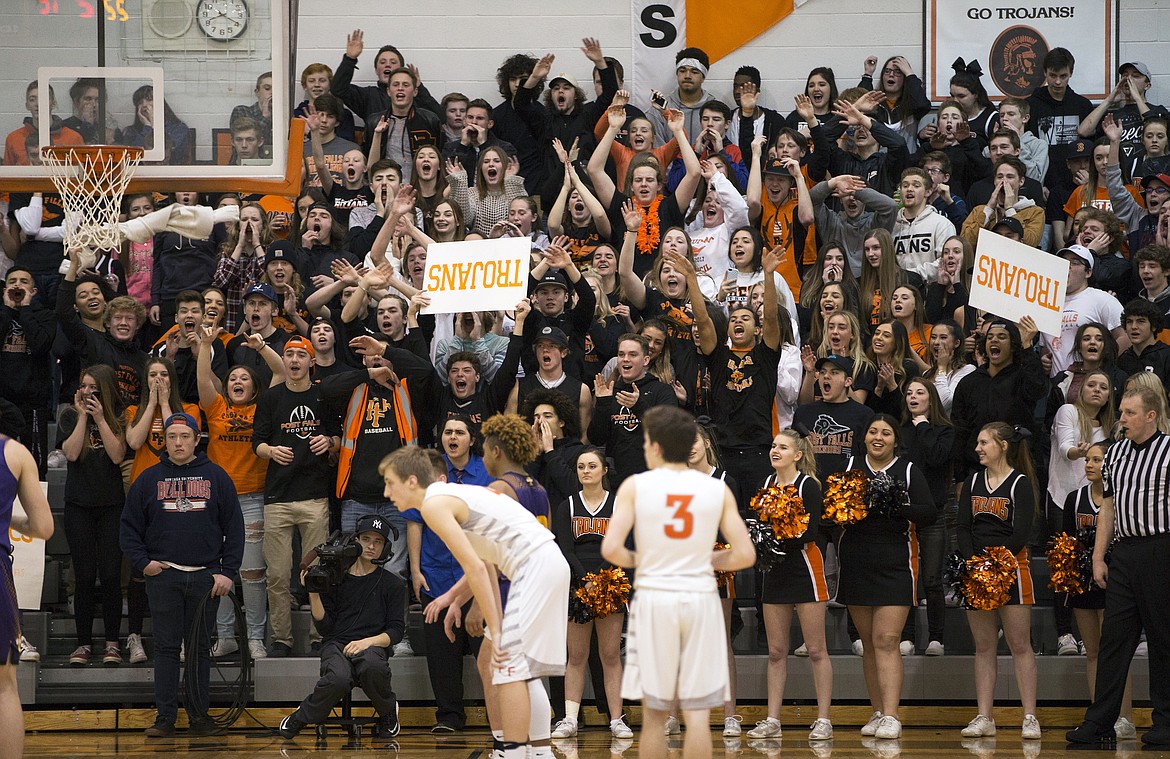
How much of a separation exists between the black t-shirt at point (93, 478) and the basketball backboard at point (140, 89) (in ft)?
5.99

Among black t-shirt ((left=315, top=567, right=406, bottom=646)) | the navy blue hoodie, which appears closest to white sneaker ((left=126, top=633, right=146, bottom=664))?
the navy blue hoodie

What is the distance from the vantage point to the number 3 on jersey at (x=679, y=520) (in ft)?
19.1

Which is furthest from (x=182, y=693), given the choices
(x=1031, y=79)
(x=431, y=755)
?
(x=1031, y=79)

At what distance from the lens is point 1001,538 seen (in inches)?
352

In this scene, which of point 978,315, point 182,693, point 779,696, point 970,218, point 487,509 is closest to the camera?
point 487,509

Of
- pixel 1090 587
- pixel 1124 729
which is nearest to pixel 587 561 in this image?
pixel 1090 587

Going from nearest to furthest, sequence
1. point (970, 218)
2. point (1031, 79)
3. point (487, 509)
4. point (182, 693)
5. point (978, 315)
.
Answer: point (487, 509)
point (182, 693)
point (978, 315)
point (970, 218)
point (1031, 79)

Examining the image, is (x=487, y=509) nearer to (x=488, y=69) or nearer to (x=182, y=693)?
(x=182, y=693)

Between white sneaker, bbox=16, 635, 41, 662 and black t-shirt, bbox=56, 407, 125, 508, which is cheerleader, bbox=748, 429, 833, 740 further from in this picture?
white sneaker, bbox=16, 635, 41, 662

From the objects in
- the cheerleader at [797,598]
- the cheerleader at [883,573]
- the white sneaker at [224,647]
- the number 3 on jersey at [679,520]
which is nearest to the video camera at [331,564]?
the white sneaker at [224,647]

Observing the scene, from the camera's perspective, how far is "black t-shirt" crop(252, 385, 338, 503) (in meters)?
9.70

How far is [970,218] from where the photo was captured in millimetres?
12156

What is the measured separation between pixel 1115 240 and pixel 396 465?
7.64m

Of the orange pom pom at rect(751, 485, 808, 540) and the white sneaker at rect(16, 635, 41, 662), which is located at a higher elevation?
the orange pom pom at rect(751, 485, 808, 540)
